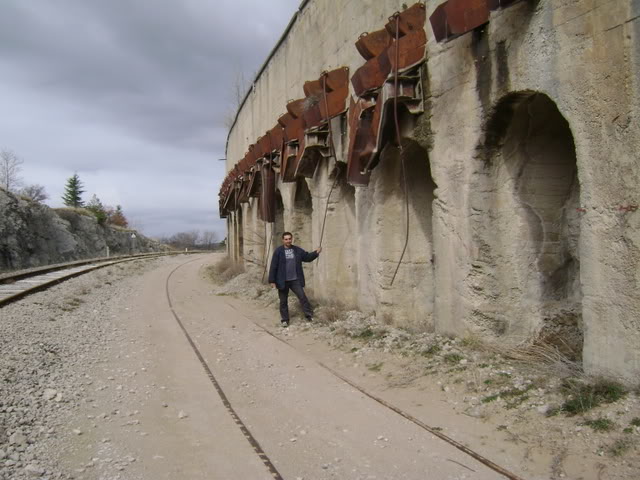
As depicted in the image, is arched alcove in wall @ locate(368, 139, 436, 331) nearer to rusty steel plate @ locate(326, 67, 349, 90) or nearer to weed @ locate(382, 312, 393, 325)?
weed @ locate(382, 312, 393, 325)

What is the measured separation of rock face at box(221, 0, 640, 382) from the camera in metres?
4.21

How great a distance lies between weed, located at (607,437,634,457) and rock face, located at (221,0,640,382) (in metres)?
0.74

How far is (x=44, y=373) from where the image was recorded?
6.06 meters

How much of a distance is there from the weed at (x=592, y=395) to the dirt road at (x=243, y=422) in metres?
1.03

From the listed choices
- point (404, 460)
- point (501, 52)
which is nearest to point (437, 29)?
point (501, 52)

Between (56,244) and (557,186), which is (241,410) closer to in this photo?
(557,186)

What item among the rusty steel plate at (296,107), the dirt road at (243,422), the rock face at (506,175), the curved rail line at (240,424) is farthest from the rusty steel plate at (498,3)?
the rusty steel plate at (296,107)

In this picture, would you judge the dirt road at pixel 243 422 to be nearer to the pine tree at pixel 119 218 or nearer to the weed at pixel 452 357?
the weed at pixel 452 357

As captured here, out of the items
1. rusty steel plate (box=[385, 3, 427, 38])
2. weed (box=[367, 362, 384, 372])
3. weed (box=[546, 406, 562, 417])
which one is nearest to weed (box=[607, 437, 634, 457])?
weed (box=[546, 406, 562, 417])

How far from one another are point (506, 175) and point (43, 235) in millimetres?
40468

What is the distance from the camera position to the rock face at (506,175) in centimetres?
421

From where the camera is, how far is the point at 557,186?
5.73 meters

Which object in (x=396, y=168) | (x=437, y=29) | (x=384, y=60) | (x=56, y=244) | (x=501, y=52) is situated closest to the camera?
(x=501, y=52)

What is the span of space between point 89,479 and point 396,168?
6.07m
